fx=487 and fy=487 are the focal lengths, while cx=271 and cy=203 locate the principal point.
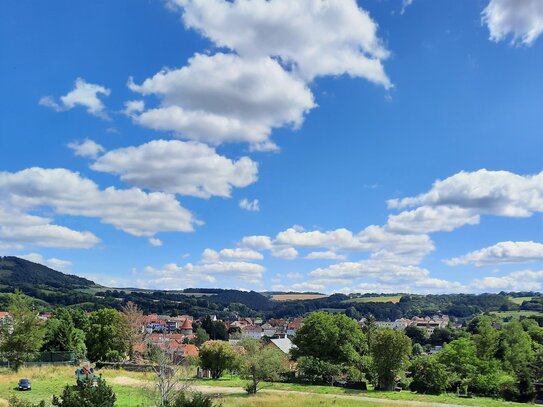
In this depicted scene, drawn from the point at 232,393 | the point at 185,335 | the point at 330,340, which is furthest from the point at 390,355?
the point at 185,335

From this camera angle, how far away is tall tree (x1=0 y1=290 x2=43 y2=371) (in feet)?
141

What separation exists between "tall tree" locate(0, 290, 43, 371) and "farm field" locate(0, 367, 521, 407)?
177 cm

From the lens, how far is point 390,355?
4484 cm

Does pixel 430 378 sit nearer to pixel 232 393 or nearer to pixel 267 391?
pixel 267 391

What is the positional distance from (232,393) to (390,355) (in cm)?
1575

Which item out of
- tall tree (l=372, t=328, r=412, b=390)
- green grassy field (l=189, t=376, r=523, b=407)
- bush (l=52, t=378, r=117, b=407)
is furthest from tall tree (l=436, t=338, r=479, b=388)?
bush (l=52, t=378, r=117, b=407)

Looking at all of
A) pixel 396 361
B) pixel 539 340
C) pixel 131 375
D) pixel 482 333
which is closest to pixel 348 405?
pixel 396 361

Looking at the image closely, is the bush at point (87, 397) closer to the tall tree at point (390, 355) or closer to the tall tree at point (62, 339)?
the tall tree at point (390, 355)

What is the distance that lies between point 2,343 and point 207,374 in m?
21.6

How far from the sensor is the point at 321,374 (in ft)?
159

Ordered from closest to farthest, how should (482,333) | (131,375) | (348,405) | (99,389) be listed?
(99,389)
(348,405)
(131,375)
(482,333)

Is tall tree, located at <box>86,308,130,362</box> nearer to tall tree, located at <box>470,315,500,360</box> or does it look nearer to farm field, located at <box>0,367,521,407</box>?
farm field, located at <box>0,367,521,407</box>

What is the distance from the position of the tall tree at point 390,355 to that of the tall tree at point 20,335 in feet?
102

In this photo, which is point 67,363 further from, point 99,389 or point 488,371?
point 488,371
